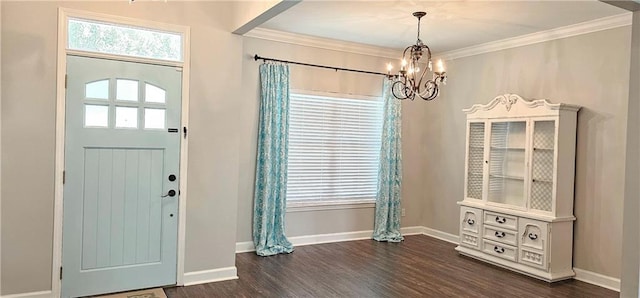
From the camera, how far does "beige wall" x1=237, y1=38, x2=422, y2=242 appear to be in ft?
18.7

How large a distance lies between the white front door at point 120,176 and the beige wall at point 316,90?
1.48m

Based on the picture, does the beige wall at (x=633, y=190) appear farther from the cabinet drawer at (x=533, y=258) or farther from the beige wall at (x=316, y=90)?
the beige wall at (x=316, y=90)

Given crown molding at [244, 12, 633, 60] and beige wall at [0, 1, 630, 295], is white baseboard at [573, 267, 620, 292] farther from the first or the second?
crown molding at [244, 12, 633, 60]

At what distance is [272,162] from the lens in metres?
5.72

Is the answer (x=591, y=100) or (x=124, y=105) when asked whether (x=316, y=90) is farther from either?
(x=591, y=100)

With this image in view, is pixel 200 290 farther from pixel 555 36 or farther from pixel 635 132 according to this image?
pixel 555 36

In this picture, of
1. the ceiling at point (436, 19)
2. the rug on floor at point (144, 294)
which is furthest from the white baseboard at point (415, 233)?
the ceiling at point (436, 19)

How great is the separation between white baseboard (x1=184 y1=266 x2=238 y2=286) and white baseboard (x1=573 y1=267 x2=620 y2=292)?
3.78m

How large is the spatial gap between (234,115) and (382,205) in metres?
3.00

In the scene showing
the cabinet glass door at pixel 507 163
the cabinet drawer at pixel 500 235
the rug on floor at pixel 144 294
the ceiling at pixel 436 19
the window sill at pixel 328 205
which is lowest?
the rug on floor at pixel 144 294

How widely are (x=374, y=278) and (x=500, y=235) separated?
1.72 m

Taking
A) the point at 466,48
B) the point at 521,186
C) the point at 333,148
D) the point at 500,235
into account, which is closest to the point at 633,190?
the point at 521,186

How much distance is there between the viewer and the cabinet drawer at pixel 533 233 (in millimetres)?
4878

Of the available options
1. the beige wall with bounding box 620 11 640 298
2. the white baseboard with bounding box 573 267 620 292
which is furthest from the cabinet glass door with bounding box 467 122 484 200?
the beige wall with bounding box 620 11 640 298
